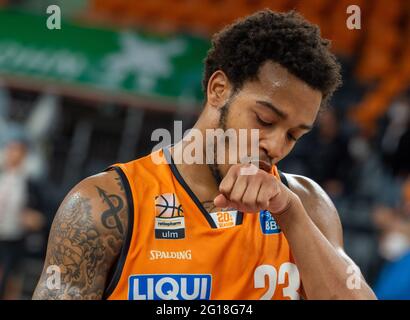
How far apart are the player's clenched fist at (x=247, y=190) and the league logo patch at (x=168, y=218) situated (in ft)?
1.21

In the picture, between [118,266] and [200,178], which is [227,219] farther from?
[118,266]

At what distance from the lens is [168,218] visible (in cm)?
260

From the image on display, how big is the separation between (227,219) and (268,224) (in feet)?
0.52

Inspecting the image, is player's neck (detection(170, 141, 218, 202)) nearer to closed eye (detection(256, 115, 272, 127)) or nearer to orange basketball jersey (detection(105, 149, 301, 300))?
orange basketball jersey (detection(105, 149, 301, 300))

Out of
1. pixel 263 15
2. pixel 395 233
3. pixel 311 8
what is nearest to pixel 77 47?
pixel 311 8

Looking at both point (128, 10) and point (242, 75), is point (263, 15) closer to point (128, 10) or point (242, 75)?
point (242, 75)

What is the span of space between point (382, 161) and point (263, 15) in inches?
218

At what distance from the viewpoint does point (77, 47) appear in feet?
26.3

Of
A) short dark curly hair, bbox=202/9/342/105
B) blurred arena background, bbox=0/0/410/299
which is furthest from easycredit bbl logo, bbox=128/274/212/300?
blurred arena background, bbox=0/0/410/299

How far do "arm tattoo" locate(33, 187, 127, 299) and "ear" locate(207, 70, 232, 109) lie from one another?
1.95ft

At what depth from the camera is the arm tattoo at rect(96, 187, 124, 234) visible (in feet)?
7.98

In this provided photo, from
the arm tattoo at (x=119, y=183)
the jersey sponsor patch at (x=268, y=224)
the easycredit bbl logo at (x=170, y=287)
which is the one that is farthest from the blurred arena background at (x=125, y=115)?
the easycredit bbl logo at (x=170, y=287)

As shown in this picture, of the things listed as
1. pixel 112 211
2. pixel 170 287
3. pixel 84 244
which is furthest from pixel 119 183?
pixel 170 287

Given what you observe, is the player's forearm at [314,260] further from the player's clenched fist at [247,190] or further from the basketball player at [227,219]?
the player's clenched fist at [247,190]
